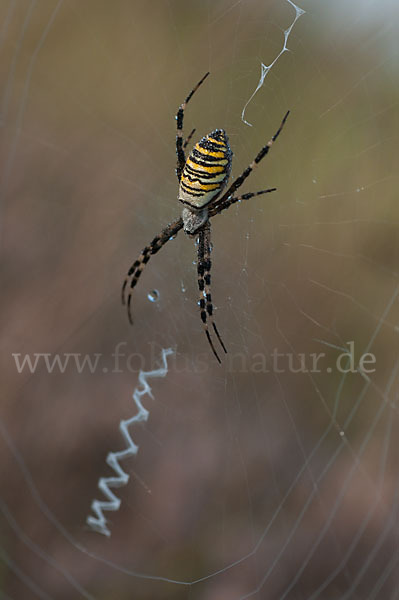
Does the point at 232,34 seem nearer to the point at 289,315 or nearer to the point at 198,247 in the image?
the point at 198,247

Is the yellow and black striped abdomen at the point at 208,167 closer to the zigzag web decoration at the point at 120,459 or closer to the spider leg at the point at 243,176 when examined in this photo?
the spider leg at the point at 243,176

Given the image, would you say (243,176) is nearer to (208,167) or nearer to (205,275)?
(208,167)

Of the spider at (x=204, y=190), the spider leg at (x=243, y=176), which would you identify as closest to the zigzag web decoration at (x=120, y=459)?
the spider at (x=204, y=190)

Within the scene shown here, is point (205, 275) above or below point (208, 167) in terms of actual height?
below

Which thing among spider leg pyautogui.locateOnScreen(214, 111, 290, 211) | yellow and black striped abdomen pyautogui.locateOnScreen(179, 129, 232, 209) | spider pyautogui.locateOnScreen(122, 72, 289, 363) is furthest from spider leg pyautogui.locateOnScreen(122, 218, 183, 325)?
yellow and black striped abdomen pyautogui.locateOnScreen(179, 129, 232, 209)

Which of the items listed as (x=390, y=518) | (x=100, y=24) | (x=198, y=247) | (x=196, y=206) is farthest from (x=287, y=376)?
(x=100, y=24)

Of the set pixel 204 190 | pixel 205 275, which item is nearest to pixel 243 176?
pixel 204 190

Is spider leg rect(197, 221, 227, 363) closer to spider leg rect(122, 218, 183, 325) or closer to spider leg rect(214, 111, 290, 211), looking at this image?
spider leg rect(122, 218, 183, 325)
